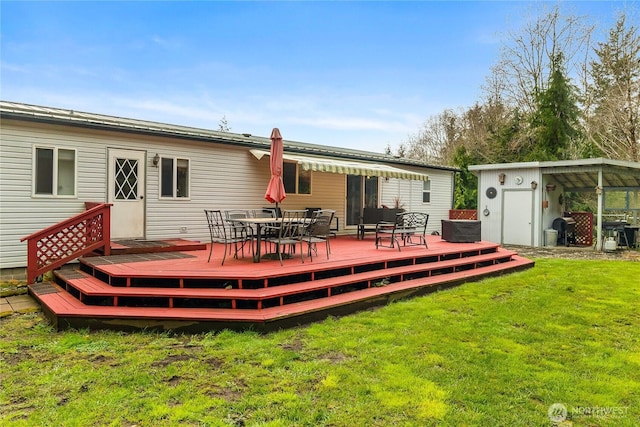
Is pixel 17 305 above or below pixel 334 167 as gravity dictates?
below

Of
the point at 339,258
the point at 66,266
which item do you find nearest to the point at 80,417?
the point at 339,258

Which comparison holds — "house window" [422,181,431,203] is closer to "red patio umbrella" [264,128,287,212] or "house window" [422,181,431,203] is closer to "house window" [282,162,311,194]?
"house window" [282,162,311,194]

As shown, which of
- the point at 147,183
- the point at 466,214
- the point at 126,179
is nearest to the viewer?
the point at 126,179

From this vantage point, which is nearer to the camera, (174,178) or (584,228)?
(174,178)

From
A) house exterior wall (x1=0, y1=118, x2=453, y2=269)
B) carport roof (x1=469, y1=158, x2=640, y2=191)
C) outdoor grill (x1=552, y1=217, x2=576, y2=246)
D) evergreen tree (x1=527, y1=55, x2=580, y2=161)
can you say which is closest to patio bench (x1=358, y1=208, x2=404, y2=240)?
house exterior wall (x1=0, y1=118, x2=453, y2=269)

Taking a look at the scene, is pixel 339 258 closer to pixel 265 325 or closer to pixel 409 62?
pixel 265 325

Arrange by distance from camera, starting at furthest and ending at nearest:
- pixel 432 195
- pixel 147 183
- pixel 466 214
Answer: pixel 466 214
pixel 432 195
pixel 147 183

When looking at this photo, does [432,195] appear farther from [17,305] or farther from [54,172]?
[17,305]

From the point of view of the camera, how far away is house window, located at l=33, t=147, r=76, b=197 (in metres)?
7.02

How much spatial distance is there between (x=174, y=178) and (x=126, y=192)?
40.7 inches

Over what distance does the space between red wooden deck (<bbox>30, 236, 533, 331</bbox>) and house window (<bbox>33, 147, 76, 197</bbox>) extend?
1.70 m

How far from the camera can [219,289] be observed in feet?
15.7

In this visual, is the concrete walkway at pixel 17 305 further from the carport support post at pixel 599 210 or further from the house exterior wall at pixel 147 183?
the carport support post at pixel 599 210

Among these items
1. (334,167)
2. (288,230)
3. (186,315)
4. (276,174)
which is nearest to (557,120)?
(334,167)
